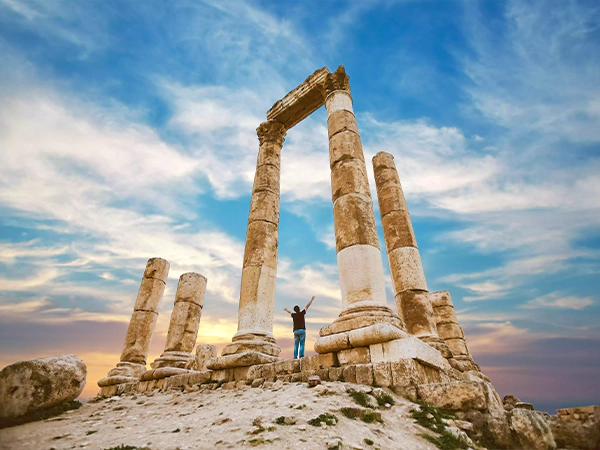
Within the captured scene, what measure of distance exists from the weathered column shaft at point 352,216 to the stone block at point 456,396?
2.20 m

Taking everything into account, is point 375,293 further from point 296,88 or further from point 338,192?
point 296,88

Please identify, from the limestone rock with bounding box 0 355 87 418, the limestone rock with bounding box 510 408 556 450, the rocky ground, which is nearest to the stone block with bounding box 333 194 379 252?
the rocky ground

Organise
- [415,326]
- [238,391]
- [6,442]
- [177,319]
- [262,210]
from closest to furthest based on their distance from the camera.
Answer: [6,442] → [238,391] → [415,326] → [262,210] → [177,319]

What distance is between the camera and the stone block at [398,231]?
10281mm

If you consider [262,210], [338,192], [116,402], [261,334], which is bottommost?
[116,402]

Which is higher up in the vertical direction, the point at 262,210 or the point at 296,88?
the point at 296,88

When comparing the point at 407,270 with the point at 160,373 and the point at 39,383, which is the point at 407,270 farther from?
the point at 39,383

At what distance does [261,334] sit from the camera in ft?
28.3

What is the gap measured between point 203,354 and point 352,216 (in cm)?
795

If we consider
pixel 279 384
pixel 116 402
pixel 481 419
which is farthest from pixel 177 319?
pixel 481 419

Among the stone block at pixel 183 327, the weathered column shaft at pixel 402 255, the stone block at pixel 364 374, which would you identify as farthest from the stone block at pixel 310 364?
the stone block at pixel 183 327

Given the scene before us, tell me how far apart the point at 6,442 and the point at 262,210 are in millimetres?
7583

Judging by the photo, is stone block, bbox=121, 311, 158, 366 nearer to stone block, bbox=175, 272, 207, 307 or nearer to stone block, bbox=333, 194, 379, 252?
stone block, bbox=175, 272, 207, 307

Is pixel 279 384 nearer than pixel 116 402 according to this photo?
Yes
